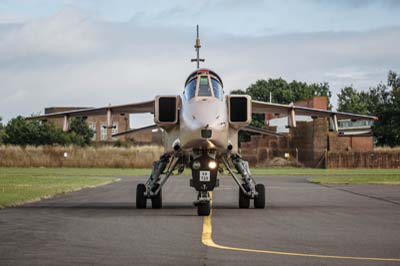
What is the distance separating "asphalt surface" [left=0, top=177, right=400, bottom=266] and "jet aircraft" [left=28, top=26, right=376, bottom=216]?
2.10 ft

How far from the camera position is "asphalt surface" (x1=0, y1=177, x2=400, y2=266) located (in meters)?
10.3

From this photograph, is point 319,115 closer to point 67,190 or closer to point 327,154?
point 67,190

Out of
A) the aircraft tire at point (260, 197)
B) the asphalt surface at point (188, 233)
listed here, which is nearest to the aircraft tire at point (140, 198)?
the asphalt surface at point (188, 233)

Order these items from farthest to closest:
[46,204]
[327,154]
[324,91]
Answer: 1. [324,91]
2. [327,154]
3. [46,204]

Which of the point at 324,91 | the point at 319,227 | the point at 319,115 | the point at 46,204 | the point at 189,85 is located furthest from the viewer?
the point at 324,91

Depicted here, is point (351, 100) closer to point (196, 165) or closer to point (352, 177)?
point (352, 177)

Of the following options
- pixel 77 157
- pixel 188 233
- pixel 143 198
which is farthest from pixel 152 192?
pixel 77 157

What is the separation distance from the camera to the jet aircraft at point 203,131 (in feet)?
59.0

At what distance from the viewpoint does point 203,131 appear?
1772 cm

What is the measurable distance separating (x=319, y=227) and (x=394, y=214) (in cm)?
418

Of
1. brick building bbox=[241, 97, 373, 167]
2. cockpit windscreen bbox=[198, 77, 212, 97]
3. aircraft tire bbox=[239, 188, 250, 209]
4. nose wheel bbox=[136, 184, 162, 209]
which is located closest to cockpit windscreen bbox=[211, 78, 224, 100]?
cockpit windscreen bbox=[198, 77, 212, 97]

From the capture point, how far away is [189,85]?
1970cm

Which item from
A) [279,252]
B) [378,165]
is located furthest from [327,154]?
[279,252]

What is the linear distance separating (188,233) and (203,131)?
4.41 m
